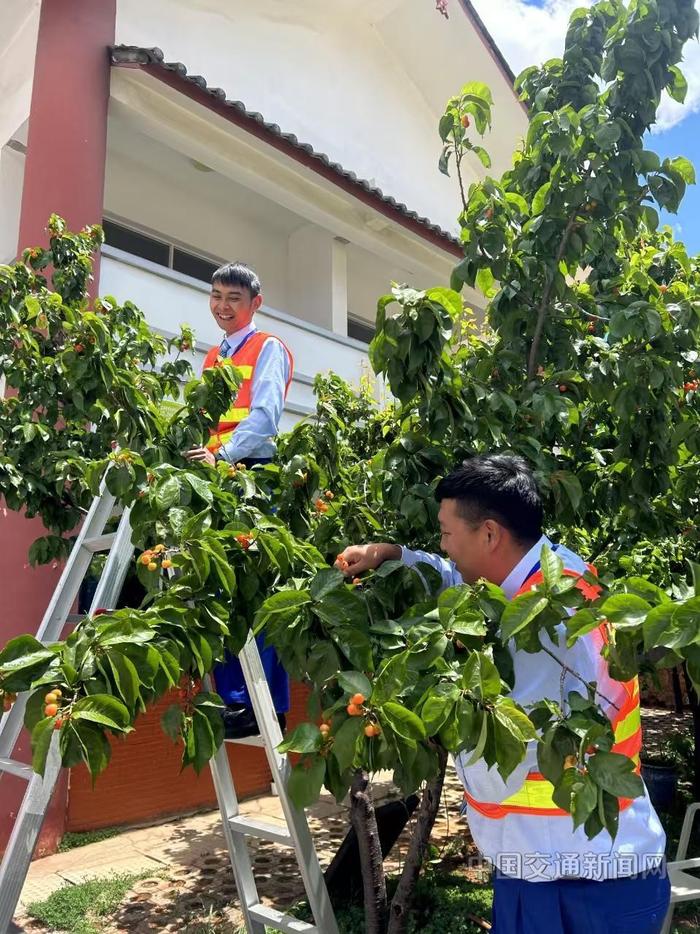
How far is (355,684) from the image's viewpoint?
134cm

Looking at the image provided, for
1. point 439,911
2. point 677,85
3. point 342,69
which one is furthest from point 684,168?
point 342,69

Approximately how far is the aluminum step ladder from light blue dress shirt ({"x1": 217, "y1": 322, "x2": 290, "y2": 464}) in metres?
0.54

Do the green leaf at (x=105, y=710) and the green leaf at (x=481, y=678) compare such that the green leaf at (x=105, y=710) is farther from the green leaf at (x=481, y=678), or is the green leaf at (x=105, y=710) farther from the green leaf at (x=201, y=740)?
the green leaf at (x=481, y=678)

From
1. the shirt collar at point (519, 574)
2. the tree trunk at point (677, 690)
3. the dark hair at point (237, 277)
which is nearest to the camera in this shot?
the shirt collar at point (519, 574)

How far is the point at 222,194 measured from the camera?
7090mm

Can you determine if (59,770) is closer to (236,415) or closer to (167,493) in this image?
(167,493)

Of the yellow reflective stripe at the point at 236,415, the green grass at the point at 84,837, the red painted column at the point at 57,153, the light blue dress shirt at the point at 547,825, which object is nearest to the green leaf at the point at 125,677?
the light blue dress shirt at the point at 547,825

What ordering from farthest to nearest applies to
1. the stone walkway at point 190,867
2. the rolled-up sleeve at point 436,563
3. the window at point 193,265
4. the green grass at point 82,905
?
1. the window at point 193,265
2. the stone walkway at point 190,867
3. the green grass at point 82,905
4. the rolled-up sleeve at point 436,563

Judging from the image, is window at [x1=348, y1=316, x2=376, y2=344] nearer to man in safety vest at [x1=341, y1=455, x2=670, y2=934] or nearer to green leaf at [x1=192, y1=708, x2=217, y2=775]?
man in safety vest at [x1=341, y1=455, x2=670, y2=934]

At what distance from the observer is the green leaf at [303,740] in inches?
50.4

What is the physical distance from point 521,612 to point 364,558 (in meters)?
0.78

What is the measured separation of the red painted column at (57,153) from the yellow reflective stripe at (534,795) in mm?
3639

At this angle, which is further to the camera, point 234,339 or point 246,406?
point 234,339

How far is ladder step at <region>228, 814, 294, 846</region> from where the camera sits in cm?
243
